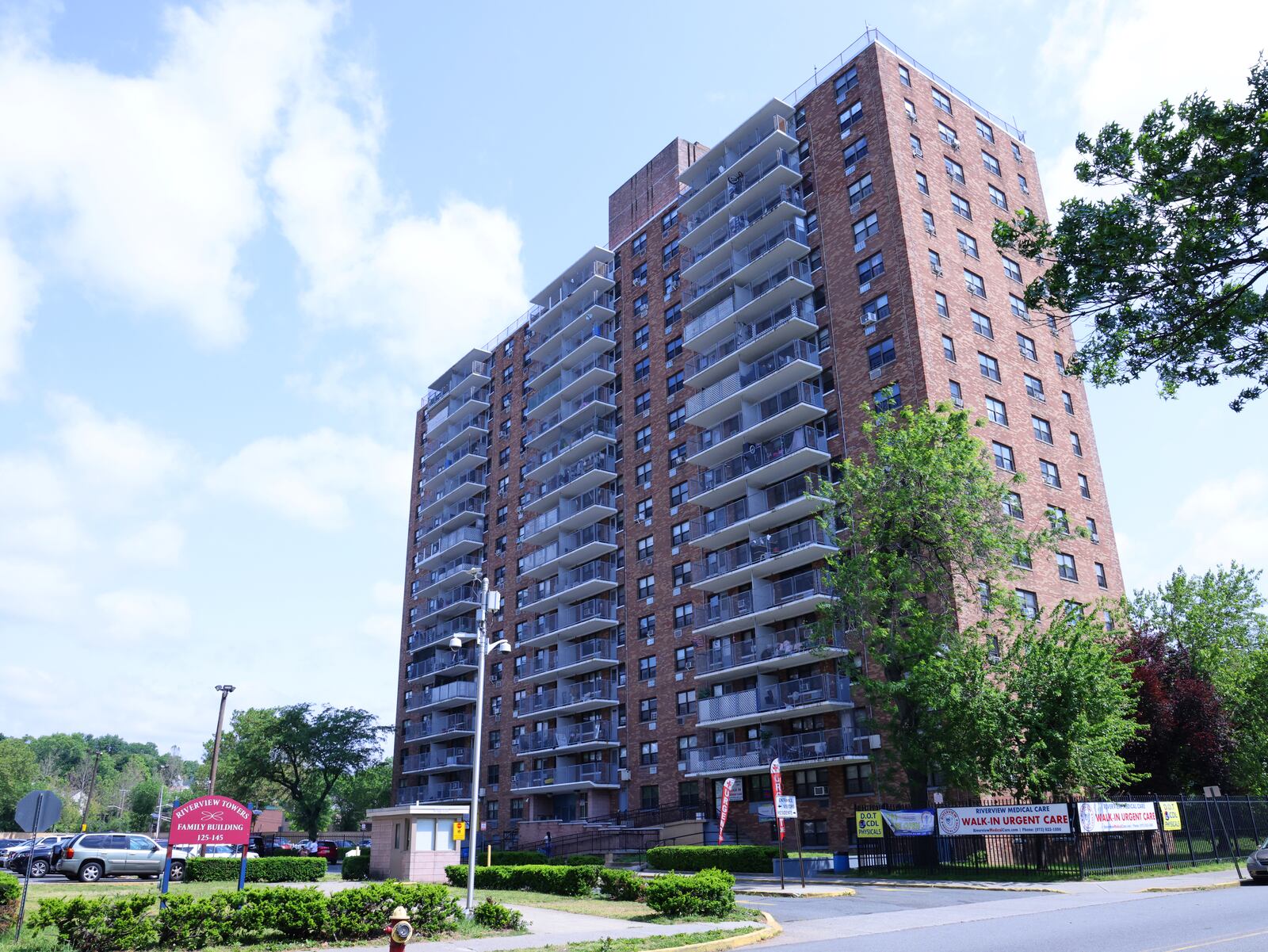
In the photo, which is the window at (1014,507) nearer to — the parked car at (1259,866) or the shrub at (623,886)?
the parked car at (1259,866)

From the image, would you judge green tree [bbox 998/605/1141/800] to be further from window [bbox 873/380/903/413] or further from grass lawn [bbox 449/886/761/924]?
grass lawn [bbox 449/886/761/924]

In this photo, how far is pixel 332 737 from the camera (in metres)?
69.5

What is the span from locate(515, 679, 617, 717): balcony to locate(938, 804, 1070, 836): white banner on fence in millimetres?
25483

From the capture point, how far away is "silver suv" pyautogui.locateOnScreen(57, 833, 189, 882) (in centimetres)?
3434

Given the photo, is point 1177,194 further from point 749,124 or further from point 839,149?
point 749,124

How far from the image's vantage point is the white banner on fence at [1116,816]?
26.7 m

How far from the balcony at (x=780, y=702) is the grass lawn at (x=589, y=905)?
14264 mm

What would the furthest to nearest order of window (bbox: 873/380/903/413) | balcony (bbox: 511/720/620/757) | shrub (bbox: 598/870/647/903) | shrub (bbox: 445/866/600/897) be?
balcony (bbox: 511/720/620/757), window (bbox: 873/380/903/413), shrub (bbox: 445/866/600/897), shrub (bbox: 598/870/647/903)

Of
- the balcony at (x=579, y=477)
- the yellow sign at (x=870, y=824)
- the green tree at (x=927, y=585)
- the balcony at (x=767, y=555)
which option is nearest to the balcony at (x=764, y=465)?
the balcony at (x=767, y=555)

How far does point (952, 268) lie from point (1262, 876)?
91.4 ft

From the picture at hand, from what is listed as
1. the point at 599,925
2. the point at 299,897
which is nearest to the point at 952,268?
the point at 599,925

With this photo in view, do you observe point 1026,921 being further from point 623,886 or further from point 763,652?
point 763,652

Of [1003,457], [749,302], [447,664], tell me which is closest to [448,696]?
[447,664]

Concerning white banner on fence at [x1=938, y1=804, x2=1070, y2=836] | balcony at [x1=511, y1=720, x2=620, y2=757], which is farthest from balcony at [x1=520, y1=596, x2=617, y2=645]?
white banner on fence at [x1=938, y1=804, x2=1070, y2=836]
